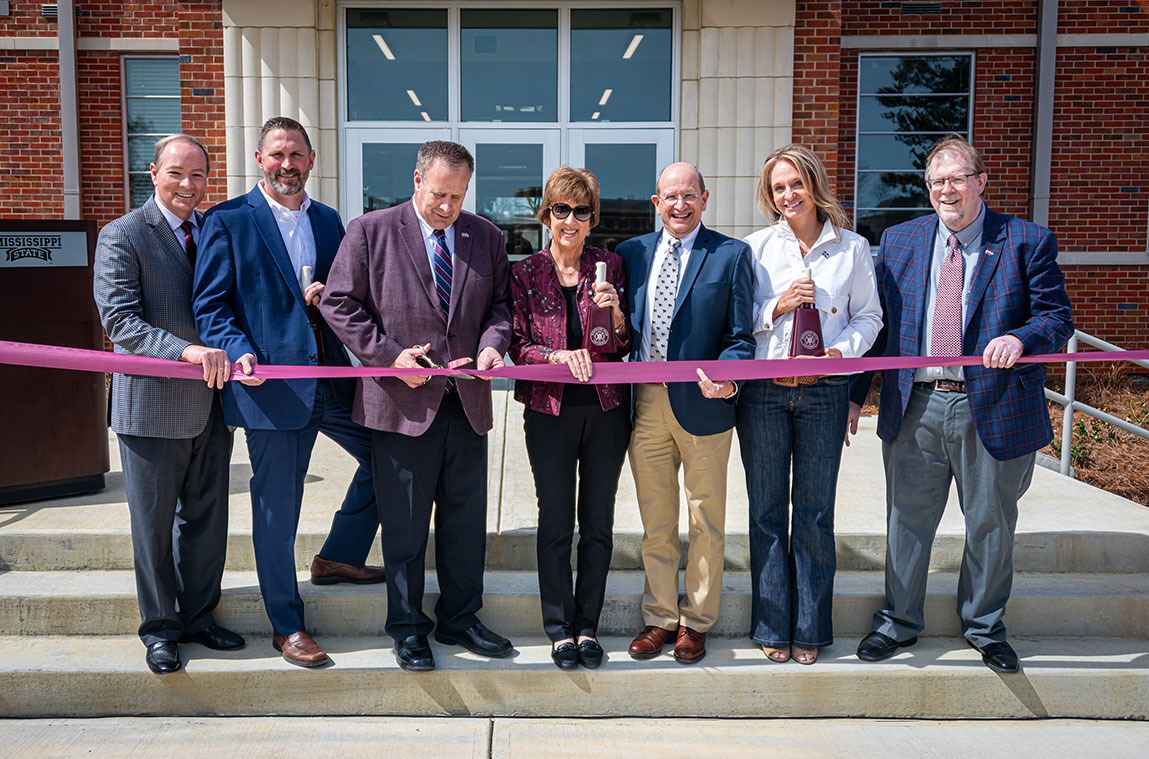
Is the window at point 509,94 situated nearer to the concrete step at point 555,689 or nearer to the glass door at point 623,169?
the glass door at point 623,169

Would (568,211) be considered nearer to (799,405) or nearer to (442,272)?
(442,272)

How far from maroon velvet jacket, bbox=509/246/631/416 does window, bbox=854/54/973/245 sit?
26.8 ft

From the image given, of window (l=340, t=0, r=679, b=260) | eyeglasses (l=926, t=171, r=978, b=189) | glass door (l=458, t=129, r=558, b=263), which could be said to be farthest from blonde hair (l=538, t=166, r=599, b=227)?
glass door (l=458, t=129, r=558, b=263)

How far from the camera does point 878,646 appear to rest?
3826 millimetres

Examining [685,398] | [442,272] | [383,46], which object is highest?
[383,46]

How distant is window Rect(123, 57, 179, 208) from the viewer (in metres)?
10.8

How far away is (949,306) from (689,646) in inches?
71.4

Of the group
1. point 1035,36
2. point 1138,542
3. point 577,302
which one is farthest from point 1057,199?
point 577,302

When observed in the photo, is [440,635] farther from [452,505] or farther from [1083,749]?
[1083,749]

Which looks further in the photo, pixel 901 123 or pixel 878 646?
pixel 901 123

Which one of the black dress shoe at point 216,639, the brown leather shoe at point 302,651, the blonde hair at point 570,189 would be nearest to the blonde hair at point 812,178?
the blonde hair at point 570,189

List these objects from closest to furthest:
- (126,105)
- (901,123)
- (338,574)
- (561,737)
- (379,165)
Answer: (561,737) < (338,574) < (379,165) < (126,105) < (901,123)

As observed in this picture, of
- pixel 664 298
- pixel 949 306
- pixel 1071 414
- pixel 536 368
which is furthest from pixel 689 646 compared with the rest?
pixel 1071 414

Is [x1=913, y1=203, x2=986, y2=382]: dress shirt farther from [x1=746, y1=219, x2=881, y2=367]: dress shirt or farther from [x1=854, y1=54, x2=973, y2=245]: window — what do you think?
[x1=854, y1=54, x2=973, y2=245]: window
